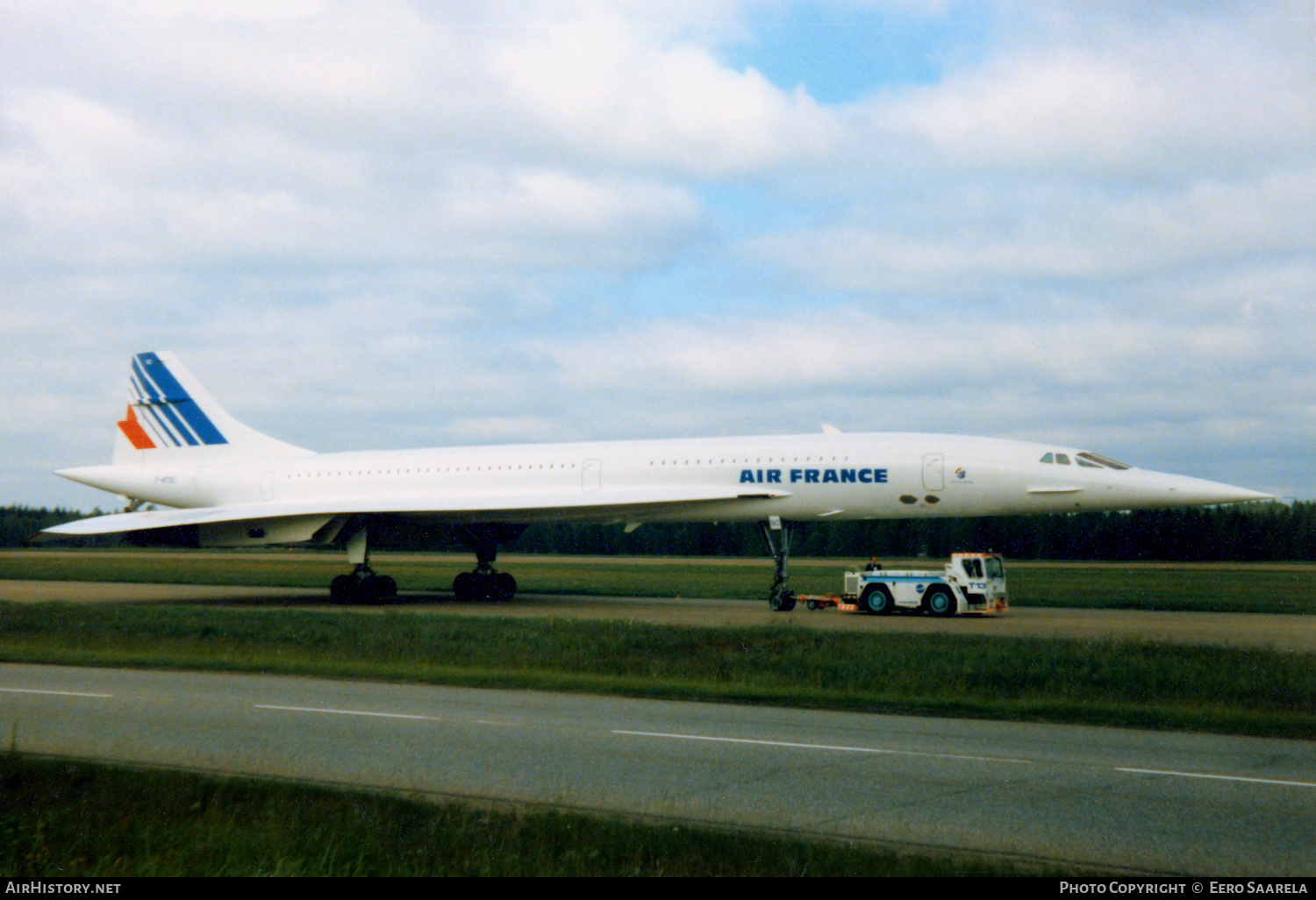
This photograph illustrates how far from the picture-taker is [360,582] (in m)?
28.5

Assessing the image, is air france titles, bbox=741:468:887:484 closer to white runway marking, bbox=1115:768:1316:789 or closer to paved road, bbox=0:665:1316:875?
paved road, bbox=0:665:1316:875

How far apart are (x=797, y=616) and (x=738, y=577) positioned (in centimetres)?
1871

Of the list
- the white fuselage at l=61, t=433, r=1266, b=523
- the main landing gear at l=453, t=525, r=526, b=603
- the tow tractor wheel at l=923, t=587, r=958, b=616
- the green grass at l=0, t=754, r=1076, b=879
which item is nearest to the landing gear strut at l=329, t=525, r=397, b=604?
the white fuselage at l=61, t=433, r=1266, b=523

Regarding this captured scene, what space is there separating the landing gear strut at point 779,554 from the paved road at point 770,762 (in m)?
12.9

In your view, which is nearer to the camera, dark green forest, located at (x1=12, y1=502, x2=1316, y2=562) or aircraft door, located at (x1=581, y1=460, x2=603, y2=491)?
aircraft door, located at (x1=581, y1=460, x2=603, y2=491)

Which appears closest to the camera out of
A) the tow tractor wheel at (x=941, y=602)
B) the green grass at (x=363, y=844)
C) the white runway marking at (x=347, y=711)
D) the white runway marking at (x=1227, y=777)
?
the green grass at (x=363, y=844)

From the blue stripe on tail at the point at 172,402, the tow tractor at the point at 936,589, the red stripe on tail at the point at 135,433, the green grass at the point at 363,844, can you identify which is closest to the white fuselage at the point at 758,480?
the tow tractor at the point at 936,589

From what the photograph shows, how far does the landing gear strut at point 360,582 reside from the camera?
28.4 metres

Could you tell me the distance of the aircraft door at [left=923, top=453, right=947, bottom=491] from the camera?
79.5 ft

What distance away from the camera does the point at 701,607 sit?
26484 millimetres

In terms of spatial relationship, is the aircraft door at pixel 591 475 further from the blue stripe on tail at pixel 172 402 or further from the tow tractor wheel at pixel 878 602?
the blue stripe on tail at pixel 172 402

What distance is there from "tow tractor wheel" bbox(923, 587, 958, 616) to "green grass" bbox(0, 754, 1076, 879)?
60.2ft

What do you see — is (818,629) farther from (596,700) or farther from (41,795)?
(41,795)

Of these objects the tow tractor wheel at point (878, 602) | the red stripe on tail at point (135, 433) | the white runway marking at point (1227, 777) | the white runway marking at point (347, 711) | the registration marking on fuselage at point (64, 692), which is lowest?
the registration marking on fuselage at point (64, 692)
